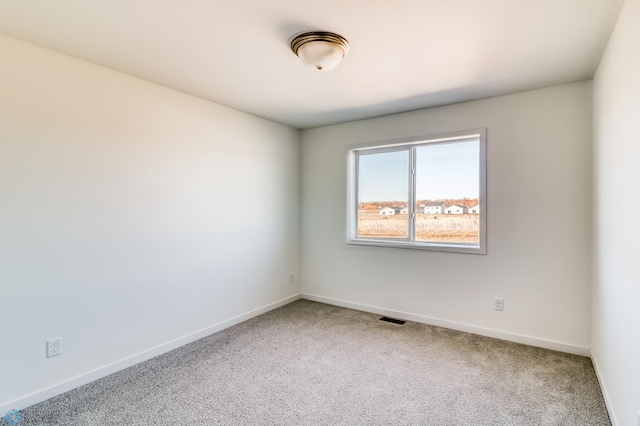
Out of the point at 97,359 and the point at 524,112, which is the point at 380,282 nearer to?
the point at 524,112

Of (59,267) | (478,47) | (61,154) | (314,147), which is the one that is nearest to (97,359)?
(59,267)

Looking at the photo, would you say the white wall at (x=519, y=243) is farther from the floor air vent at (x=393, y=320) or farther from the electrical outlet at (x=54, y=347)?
the electrical outlet at (x=54, y=347)

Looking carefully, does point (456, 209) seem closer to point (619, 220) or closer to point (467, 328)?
point (467, 328)

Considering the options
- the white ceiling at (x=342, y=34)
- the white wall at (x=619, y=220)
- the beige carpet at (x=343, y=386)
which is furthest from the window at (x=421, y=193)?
the beige carpet at (x=343, y=386)

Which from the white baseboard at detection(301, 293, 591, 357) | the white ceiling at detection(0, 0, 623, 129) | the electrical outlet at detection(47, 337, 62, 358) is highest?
the white ceiling at detection(0, 0, 623, 129)

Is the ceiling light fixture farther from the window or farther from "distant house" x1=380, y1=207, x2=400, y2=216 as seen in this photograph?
"distant house" x1=380, y1=207, x2=400, y2=216

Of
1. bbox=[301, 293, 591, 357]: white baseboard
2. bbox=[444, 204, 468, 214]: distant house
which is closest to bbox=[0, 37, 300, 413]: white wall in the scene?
bbox=[301, 293, 591, 357]: white baseboard

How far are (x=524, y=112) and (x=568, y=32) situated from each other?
3.41ft

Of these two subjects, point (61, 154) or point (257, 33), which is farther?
point (61, 154)

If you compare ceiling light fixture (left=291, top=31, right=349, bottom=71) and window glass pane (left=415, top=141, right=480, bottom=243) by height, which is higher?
ceiling light fixture (left=291, top=31, right=349, bottom=71)

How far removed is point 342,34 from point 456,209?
2.20 m

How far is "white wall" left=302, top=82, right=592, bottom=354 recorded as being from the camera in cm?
264

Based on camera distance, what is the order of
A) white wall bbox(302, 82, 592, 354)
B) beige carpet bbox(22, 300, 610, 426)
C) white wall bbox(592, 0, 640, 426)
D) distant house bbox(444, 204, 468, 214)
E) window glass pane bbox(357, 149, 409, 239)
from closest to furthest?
white wall bbox(592, 0, 640, 426)
beige carpet bbox(22, 300, 610, 426)
white wall bbox(302, 82, 592, 354)
distant house bbox(444, 204, 468, 214)
window glass pane bbox(357, 149, 409, 239)

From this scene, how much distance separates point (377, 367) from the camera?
8.12ft
